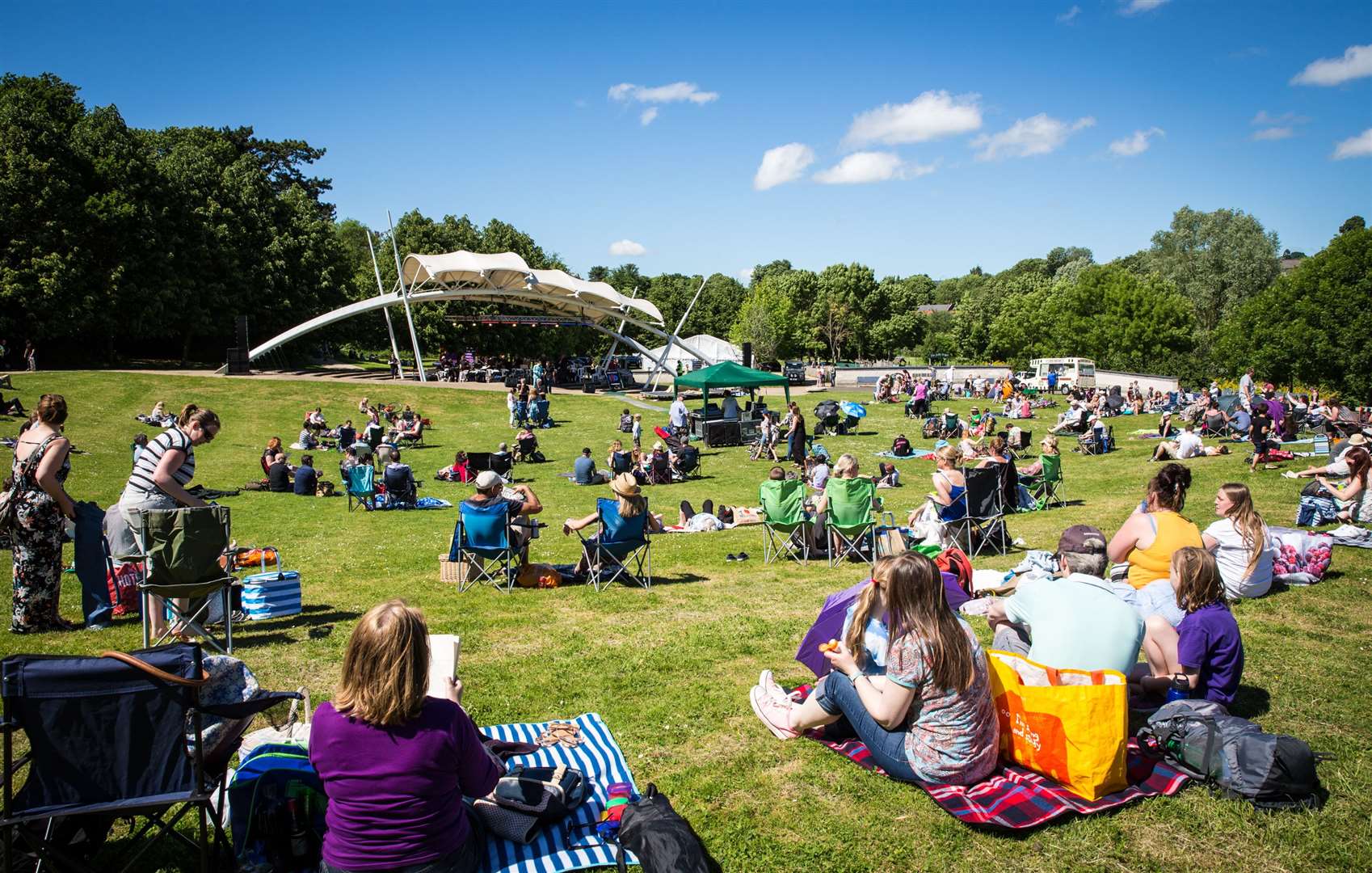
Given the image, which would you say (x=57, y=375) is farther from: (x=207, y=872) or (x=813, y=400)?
(x=207, y=872)

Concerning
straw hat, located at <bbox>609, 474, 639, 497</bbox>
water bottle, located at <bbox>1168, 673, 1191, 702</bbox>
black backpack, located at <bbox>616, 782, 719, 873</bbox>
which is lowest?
black backpack, located at <bbox>616, 782, 719, 873</bbox>

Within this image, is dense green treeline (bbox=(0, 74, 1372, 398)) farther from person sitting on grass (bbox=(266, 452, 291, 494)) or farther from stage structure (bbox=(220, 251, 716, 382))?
person sitting on grass (bbox=(266, 452, 291, 494))

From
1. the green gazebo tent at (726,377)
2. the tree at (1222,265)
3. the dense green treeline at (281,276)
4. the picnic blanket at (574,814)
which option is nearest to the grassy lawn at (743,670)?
the picnic blanket at (574,814)

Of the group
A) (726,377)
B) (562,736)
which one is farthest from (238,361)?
(562,736)

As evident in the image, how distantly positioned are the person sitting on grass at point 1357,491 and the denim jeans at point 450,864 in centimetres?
1072

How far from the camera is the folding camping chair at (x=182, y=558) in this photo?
5.79 meters

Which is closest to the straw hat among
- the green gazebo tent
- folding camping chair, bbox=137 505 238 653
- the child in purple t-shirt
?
folding camping chair, bbox=137 505 238 653

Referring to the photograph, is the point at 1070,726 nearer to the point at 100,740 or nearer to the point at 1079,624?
the point at 1079,624

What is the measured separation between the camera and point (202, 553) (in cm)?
592

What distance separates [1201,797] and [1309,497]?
8.31 m

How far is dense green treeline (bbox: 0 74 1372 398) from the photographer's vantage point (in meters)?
30.9

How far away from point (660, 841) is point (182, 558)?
4367mm

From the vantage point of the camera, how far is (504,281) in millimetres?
39438

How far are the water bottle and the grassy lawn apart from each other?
661 millimetres
